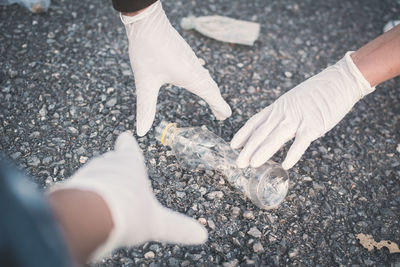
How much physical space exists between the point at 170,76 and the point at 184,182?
2.79 feet

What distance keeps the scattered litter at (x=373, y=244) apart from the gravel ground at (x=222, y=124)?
42 millimetres

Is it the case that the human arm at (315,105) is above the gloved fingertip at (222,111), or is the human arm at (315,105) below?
above

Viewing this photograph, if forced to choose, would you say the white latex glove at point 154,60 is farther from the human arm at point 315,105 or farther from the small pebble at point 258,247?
the small pebble at point 258,247

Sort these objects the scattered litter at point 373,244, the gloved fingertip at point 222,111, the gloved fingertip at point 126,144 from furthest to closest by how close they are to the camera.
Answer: the gloved fingertip at point 222,111 < the scattered litter at point 373,244 < the gloved fingertip at point 126,144

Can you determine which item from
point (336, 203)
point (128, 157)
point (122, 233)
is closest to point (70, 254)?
point (122, 233)

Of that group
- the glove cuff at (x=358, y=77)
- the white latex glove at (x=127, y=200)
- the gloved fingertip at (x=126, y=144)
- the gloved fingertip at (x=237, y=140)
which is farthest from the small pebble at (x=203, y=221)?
the glove cuff at (x=358, y=77)

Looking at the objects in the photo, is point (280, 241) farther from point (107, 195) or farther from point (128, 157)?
point (107, 195)

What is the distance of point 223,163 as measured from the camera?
2.60 metres

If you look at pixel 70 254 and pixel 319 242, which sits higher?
pixel 70 254

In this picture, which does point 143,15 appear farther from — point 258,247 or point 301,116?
point 258,247

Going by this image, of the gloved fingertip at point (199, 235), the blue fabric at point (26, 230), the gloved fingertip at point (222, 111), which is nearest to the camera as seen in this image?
the blue fabric at point (26, 230)

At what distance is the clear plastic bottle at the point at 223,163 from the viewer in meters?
2.41

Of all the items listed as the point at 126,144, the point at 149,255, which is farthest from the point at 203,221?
the point at 126,144

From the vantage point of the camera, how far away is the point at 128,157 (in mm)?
1770
